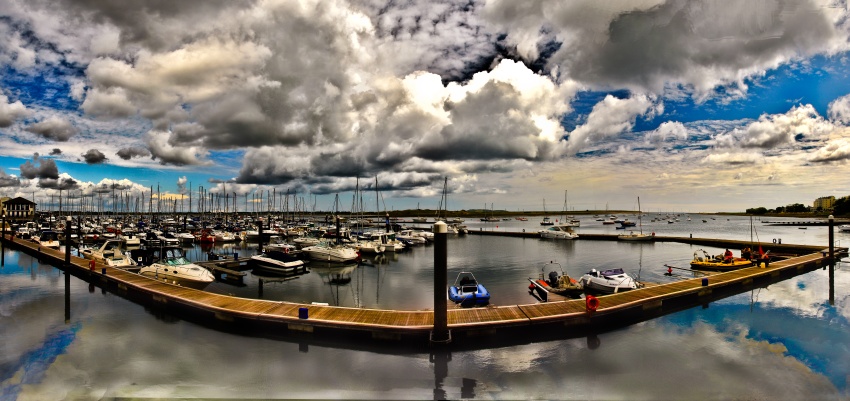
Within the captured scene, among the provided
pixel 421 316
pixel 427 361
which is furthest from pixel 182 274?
pixel 427 361

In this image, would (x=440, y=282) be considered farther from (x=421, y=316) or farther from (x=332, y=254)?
(x=332, y=254)

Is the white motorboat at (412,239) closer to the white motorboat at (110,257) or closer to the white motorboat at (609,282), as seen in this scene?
the white motorboat at (110,257)

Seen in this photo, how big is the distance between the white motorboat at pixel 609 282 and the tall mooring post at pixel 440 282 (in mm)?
14653

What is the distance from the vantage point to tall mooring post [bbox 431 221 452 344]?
14820 millimetres

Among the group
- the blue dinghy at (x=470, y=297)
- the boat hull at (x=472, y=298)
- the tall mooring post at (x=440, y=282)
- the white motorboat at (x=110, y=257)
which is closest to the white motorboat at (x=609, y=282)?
the blue dinghy at (x=470, y=297)

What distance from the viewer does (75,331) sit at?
64.0ft

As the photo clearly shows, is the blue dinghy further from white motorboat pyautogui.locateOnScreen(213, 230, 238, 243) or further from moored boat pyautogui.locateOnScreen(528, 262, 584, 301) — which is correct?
white motorboat pyautogui.locateOnScreen(213, 230, 238, 243)

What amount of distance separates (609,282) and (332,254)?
29780 mm

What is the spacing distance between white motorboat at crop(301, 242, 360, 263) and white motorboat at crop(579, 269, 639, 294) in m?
25.9

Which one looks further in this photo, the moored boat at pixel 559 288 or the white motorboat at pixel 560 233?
the white motorboat at pixel 560 233

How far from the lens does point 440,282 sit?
14.9m

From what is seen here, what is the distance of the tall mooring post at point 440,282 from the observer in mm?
14820

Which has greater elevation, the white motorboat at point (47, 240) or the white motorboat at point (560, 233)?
the white motorboat at point (47, 240)

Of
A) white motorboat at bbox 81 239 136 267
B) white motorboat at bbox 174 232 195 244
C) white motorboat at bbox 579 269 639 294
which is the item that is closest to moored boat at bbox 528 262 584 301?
white motorboat at bbox 579 269 639 294
